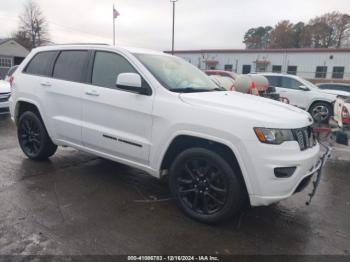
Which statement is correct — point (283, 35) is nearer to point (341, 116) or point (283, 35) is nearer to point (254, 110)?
point (341, 116)

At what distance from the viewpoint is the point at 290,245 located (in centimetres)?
293

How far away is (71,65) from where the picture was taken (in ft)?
14.2

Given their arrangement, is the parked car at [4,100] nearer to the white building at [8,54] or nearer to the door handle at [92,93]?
the door handle at [92,93]

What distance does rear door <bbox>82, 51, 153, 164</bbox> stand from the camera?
3490mm

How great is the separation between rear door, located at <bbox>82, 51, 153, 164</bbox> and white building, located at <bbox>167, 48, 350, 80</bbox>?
3543 cm

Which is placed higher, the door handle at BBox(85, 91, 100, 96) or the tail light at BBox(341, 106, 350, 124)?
the door handle at BBox(85, 91, 100, 96)

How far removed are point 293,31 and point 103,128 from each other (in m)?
66.5

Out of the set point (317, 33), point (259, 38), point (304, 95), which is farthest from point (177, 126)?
point (259, 38)

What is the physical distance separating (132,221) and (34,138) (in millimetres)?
2638

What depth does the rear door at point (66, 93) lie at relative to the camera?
4129 millimetres

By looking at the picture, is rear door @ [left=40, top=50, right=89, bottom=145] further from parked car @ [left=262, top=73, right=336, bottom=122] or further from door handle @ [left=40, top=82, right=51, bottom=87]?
parked car @ [left=262, top=73, right=336, bottom=122]

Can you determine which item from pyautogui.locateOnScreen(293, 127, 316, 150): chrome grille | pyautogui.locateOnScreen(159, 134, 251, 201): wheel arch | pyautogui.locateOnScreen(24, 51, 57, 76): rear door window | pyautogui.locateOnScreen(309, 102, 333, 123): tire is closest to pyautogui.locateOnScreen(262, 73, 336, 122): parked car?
pyautogui.locateOnScreen(309, 102, 333, 123): tire

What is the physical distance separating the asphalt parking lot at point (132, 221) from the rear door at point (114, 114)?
61cm

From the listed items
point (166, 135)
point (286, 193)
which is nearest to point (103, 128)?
point (166, 135)
